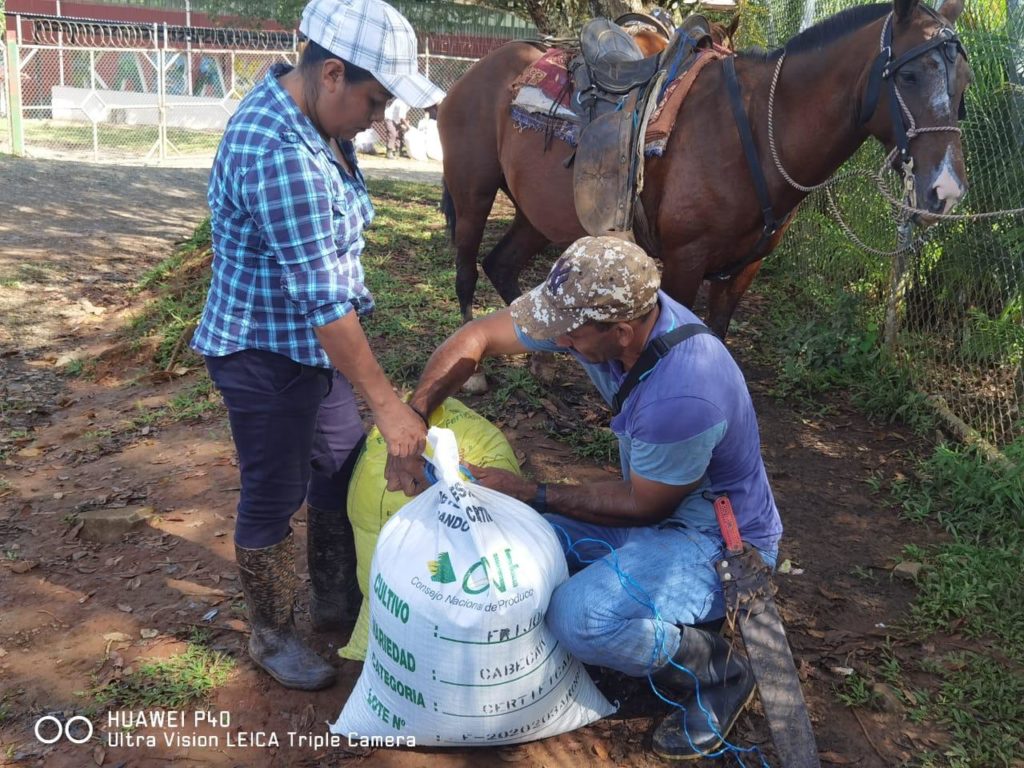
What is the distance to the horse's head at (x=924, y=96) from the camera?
3.49 meters

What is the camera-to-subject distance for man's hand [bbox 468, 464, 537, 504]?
2566mm

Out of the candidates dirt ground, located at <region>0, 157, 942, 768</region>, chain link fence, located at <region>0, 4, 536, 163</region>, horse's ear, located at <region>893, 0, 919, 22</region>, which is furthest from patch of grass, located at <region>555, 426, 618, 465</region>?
chain link fence, located at <region>0, 4, 536, 163</region>

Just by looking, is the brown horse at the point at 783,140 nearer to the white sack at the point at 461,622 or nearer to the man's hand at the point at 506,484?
the man's hand at the point at 506,484

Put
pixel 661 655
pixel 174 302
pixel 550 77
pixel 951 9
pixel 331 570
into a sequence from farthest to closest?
pixel 174 302 < pixel 550 77 < pixel 951 9 < pixel 331 570 < pixel 661 655

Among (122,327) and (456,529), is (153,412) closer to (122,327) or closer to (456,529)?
(122,327)

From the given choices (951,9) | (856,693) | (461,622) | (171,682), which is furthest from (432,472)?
→ (951,9)

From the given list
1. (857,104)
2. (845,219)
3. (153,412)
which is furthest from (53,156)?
(857,104)

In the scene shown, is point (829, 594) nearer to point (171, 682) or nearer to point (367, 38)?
point (171, 682)

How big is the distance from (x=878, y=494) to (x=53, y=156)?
52.1ft

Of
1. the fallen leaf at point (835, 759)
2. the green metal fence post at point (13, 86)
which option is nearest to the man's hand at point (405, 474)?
the fallen leaf at point (835, 759)

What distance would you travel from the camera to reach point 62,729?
2.60m

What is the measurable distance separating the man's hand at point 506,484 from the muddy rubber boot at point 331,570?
65 centimetres

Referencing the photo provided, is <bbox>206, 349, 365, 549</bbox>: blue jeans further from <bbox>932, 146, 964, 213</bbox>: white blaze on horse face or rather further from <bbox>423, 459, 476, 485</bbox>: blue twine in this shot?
<bbox>932, 146, 964, 213</bbox>: white blaze on horse face

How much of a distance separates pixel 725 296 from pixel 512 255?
4.83 feet
